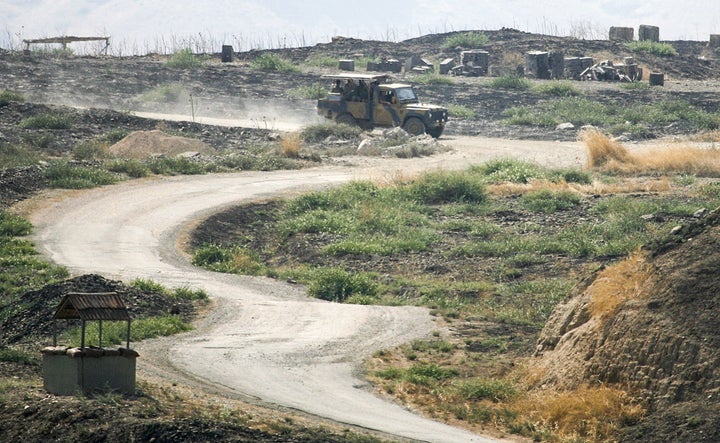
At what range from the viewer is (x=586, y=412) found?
15.0 metres

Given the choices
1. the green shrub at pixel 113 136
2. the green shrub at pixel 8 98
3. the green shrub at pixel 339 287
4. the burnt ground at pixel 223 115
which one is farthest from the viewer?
the green shrub at pixel 8 98

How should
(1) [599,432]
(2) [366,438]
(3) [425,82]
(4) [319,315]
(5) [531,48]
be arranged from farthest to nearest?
1. (5) [531,48]
2. (3) [425,82]
3. (4) [319,315]
4. (1) [599,432]
5. (2) [366,438]

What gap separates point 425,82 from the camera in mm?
64562

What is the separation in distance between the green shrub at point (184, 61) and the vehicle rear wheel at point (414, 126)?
83.2ft

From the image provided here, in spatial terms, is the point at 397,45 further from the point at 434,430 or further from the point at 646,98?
the point at 434,430

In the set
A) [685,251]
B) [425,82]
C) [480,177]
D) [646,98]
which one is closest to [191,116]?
[425,82]

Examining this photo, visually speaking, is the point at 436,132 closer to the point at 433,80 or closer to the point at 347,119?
the point at 347,119

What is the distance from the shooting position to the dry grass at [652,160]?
36.2m

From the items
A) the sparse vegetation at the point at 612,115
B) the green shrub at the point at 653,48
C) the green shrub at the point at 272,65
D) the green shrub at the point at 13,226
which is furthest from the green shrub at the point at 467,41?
the green shrub at the point at 13,226

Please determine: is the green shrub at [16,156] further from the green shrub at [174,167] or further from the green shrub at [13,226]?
the green shrub at [13,226]

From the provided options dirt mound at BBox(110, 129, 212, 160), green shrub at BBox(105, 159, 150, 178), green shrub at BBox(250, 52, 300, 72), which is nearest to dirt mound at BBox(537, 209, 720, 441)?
green shrub at BBox(105, 159, 150, 178)

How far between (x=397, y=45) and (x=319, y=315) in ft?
210

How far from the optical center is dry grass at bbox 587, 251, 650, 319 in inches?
644

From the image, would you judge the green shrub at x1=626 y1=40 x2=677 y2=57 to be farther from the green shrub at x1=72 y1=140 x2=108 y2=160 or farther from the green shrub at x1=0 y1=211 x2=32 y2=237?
the green shrub at x1=0 y1=211 x2=32 y2=237
